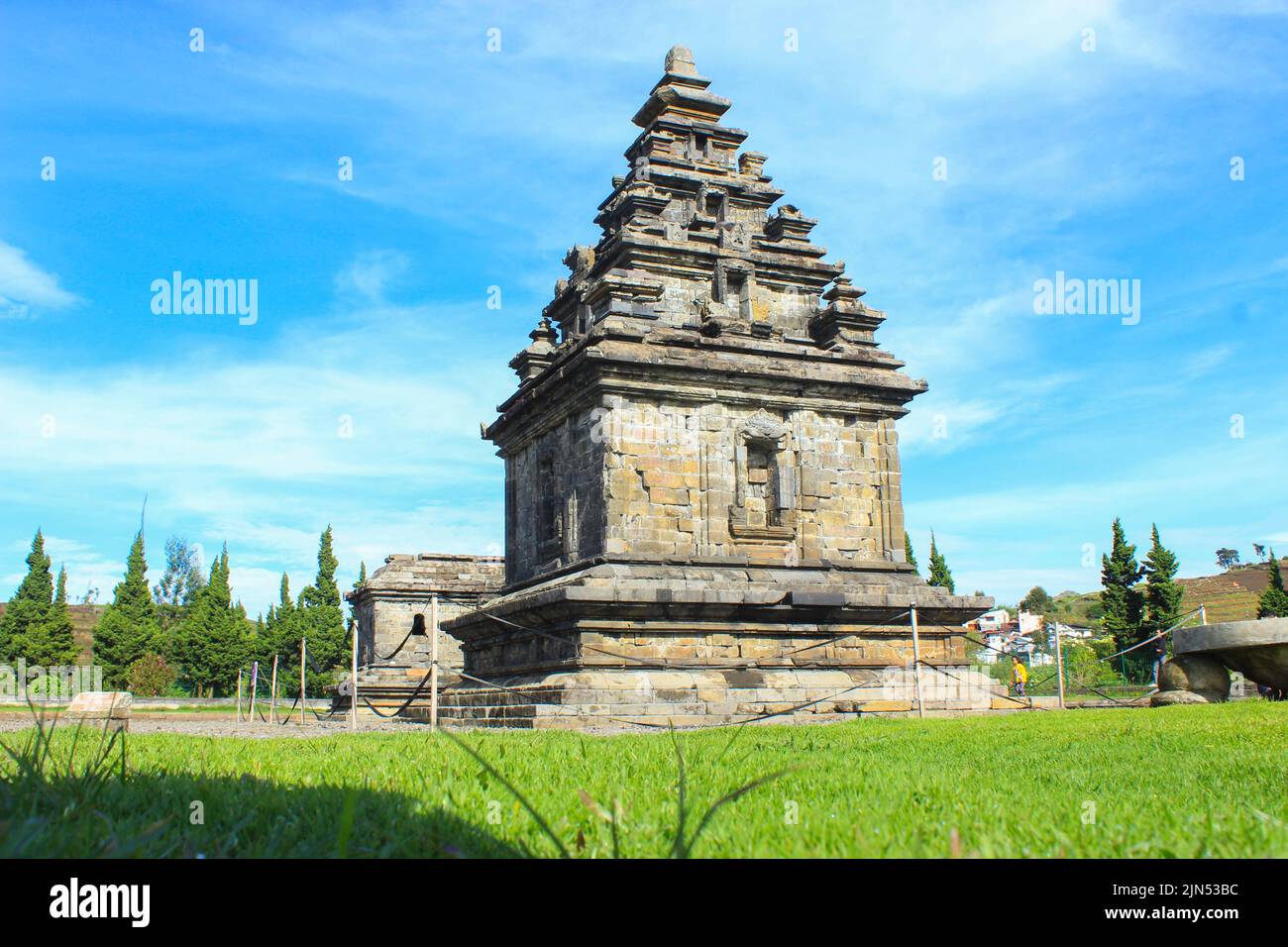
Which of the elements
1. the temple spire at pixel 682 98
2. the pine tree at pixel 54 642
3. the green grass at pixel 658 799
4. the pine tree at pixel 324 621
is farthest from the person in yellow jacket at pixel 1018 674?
the pine tree at pixel 54 642

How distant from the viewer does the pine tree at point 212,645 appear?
53.7 meters

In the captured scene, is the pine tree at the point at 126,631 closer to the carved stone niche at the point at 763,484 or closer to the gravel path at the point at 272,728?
the gravel path at the point at 272,728

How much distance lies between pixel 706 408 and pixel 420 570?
15738mm

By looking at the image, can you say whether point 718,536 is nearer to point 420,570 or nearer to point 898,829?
point 898,829

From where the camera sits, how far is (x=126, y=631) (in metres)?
49.9

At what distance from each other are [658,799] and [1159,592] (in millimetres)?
40036

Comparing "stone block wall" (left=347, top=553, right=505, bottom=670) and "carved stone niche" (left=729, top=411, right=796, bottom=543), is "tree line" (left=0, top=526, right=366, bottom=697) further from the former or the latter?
"carved stone niche" (left=729, top=411, right=796, bottom=543)

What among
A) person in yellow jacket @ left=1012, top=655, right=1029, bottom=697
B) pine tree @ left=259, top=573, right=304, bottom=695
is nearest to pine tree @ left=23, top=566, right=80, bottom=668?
pine tree @ left=259, top=573, right=304, bottom=695

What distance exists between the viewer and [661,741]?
8.37 m

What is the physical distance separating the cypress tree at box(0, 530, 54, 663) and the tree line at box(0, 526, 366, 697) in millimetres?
43

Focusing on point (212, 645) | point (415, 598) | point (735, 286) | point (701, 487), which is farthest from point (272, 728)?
point (212, 645)

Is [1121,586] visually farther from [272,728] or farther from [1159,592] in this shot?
[272,728]
